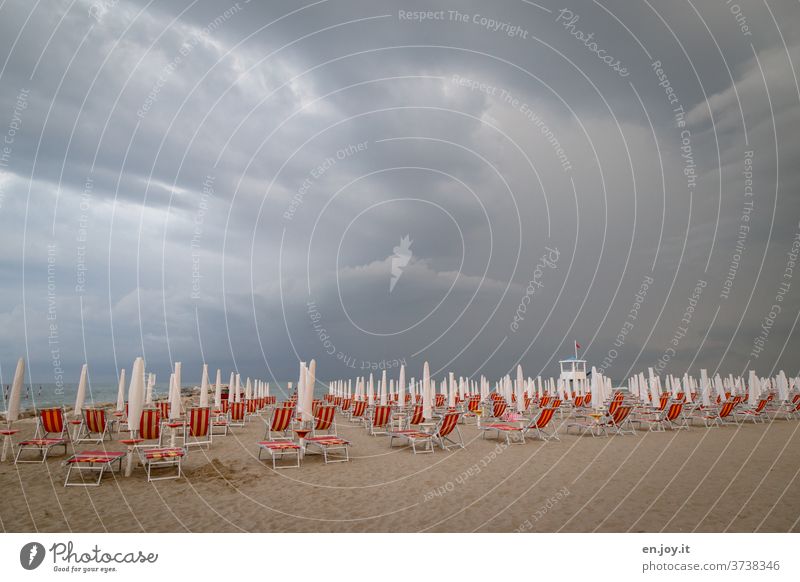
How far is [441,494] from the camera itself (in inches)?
231

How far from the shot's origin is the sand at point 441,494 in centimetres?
471

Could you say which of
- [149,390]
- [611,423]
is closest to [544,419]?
[611,423]

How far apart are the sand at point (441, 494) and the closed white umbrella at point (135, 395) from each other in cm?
90

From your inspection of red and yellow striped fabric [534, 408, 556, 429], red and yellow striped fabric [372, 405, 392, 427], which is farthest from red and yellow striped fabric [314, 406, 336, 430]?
red and yellow striped fabric [534, 408, 556, 429]

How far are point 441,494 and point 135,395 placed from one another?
532 centimetres

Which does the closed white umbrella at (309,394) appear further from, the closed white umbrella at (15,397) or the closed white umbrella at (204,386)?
the closed white umbrella at (15,397)

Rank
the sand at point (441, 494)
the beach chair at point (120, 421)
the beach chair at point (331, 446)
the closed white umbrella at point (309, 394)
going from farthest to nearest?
1. the beach chair at point (120, 421)
2. the closed white umbrella at point (309, 394)
3. the beach chair at point (331, 446)
4. the sand at point (441, 494)

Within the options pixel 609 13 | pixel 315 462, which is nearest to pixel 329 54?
pixel 609 13

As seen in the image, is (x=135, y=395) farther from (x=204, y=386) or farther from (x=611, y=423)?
(x=611, y=423)

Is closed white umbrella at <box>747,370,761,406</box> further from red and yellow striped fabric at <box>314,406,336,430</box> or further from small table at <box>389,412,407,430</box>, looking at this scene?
red and yellow striped fabric at <box>314,406,336,430</box>

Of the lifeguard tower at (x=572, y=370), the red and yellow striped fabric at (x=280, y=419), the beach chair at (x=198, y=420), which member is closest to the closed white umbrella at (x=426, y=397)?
the red and yellow striped fabric at (x=280, y=419)

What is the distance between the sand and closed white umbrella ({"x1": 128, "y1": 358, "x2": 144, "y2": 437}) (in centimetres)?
90

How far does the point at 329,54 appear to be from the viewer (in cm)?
1438
